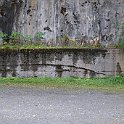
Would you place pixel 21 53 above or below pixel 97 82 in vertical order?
above

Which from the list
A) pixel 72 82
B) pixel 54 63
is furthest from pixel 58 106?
pixel 54 63

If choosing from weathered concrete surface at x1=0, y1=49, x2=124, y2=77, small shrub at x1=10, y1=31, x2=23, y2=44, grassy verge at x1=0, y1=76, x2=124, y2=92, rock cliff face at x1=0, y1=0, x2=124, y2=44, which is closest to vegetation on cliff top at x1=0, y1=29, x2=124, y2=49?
small shrub at x1=10, y1=31, x2=23, y2=44

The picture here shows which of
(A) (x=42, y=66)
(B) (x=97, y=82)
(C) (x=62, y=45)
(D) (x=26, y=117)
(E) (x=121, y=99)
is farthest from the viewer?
(C) (x=62, y=45)

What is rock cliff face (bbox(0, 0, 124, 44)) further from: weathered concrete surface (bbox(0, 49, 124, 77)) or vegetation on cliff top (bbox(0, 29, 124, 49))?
weathered concrete surface (bbox(0, 49, 124, 77))

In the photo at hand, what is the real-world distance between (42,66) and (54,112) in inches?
271

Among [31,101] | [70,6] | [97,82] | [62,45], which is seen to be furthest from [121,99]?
[70,6]

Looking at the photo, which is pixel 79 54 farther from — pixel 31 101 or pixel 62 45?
pixel 31 101

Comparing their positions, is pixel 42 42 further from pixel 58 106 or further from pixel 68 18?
pixel 58 106

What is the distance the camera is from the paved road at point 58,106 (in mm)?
8121

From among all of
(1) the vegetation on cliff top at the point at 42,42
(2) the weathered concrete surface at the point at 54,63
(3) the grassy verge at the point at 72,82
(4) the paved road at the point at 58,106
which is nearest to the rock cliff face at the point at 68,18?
(1) the vegetation on cliff top at the point at 42,42

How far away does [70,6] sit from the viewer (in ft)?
56.7

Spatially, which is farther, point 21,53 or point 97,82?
point 21,53

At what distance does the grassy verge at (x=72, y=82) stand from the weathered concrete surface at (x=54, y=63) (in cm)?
55

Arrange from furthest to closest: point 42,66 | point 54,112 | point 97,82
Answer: point 42,66 < point 97,82 < point 54,112
